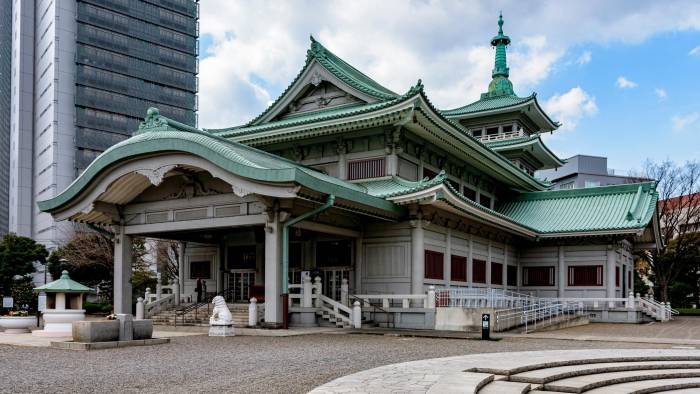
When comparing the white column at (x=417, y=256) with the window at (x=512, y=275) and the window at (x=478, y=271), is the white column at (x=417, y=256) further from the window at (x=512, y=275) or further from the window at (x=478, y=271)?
the window at (x=512, y=275)

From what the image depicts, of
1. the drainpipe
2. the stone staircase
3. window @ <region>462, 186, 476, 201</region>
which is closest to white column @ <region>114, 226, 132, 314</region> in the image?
the stone staircase

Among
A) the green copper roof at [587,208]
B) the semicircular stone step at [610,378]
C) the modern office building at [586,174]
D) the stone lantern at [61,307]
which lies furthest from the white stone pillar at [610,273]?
the modern office building at [586,174]

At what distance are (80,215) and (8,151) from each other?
292ft

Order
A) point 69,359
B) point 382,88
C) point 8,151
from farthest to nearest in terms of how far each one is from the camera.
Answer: point 8,151 → point 382,88 → point 69,359

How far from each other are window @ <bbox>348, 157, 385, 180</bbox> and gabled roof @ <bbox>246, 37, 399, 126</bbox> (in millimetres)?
2638

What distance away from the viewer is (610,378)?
12453mm

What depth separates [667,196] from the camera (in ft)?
168

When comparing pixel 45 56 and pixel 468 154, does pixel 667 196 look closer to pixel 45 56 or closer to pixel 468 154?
pixel 468 154

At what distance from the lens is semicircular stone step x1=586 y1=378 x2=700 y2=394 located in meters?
11.6

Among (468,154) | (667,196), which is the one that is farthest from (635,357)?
(667,196)

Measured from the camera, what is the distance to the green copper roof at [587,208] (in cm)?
3459

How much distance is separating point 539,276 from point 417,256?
14.1 m

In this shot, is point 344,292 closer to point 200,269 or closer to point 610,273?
point 200,269

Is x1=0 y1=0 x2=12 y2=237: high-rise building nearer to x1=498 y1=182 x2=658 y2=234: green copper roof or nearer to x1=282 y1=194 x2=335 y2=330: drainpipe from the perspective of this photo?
x1=498 y1=182 x2=658 y2=234: green copper roof
